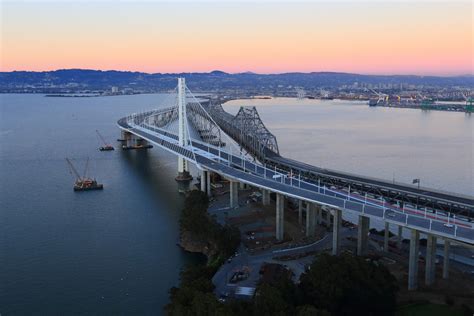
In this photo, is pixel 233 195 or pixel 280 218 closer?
pixel 280 218

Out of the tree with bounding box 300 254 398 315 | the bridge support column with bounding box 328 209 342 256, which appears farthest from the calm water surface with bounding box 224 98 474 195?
the tree with bounding box 300 254 398 315

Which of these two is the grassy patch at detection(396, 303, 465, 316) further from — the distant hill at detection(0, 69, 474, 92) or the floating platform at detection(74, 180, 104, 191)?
the distant hill at detection(0, 69, 474, 92)

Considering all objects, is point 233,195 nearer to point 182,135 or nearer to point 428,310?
point 182,135

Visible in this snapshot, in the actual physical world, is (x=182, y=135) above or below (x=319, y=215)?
above

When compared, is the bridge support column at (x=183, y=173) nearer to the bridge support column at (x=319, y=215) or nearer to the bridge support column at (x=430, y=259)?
the bridge support column at (x=319, y=215)

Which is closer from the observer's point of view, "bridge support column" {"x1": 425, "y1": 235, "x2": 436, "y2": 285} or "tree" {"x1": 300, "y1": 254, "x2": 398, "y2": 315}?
"tree" {"x1": 300, "y1": 254, "x2": 398, "y2": 315}

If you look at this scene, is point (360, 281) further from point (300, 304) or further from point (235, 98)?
point (235, 98)

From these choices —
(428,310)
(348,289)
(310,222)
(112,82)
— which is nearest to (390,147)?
(310,222)
